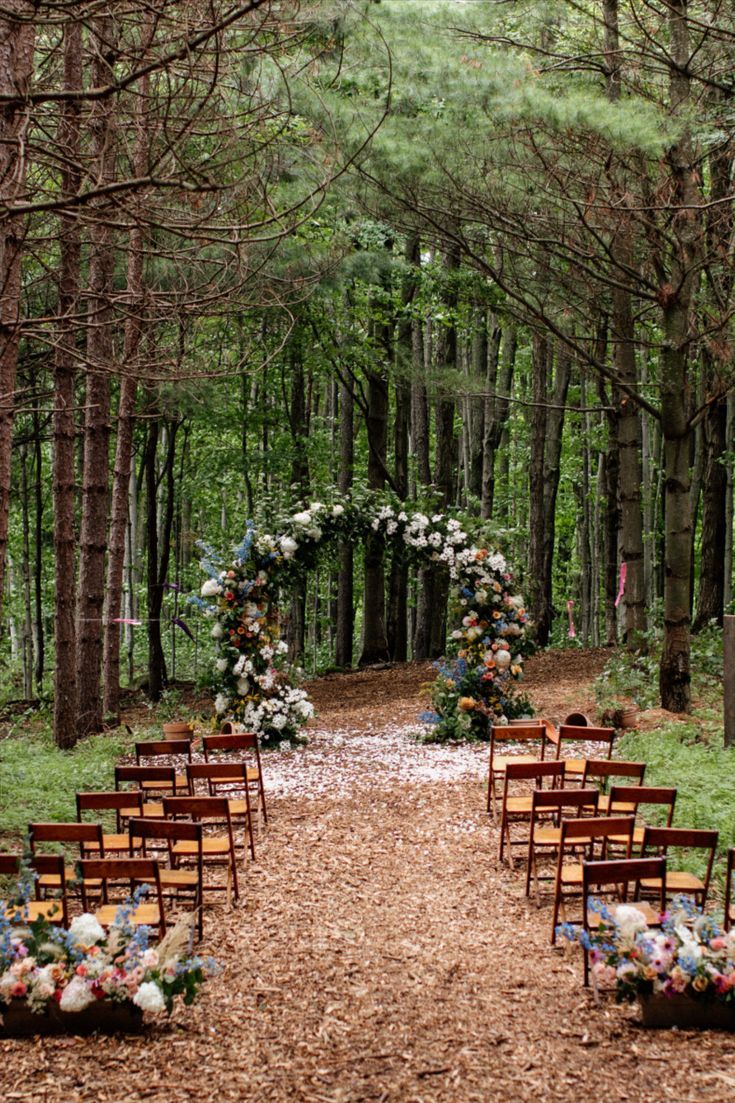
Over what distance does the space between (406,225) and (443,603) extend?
35.6 ft

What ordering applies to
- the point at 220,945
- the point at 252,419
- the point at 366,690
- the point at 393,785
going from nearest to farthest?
the point at 220,945, the point at 393,785, the point at 366,690, the point at 252,419

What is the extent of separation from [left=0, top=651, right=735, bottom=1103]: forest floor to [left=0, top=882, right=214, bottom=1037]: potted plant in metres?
0.10

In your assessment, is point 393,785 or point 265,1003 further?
point 393,785

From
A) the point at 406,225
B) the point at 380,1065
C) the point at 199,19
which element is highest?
the point at 406,225

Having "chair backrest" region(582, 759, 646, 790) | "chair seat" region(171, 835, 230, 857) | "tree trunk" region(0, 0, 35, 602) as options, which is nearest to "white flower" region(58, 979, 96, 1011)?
"chair seat" region(171, 835, 230, 857)

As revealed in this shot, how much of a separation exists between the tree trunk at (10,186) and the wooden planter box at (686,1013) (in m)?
4.06

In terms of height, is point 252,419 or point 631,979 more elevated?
point 252,419

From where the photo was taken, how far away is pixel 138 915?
5469 mm

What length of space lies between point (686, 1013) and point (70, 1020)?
273 centimetres

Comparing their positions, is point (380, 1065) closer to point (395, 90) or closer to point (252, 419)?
point (395, 90)

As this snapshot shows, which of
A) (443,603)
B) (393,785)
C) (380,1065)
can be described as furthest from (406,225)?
(443,603)

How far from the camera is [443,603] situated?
20.9m

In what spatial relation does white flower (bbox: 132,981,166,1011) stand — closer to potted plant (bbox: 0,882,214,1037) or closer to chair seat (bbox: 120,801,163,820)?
potted plant (bbox: 0,882,214,1037)

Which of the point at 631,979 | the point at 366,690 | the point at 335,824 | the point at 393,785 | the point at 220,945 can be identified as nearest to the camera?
the point at 631,979
